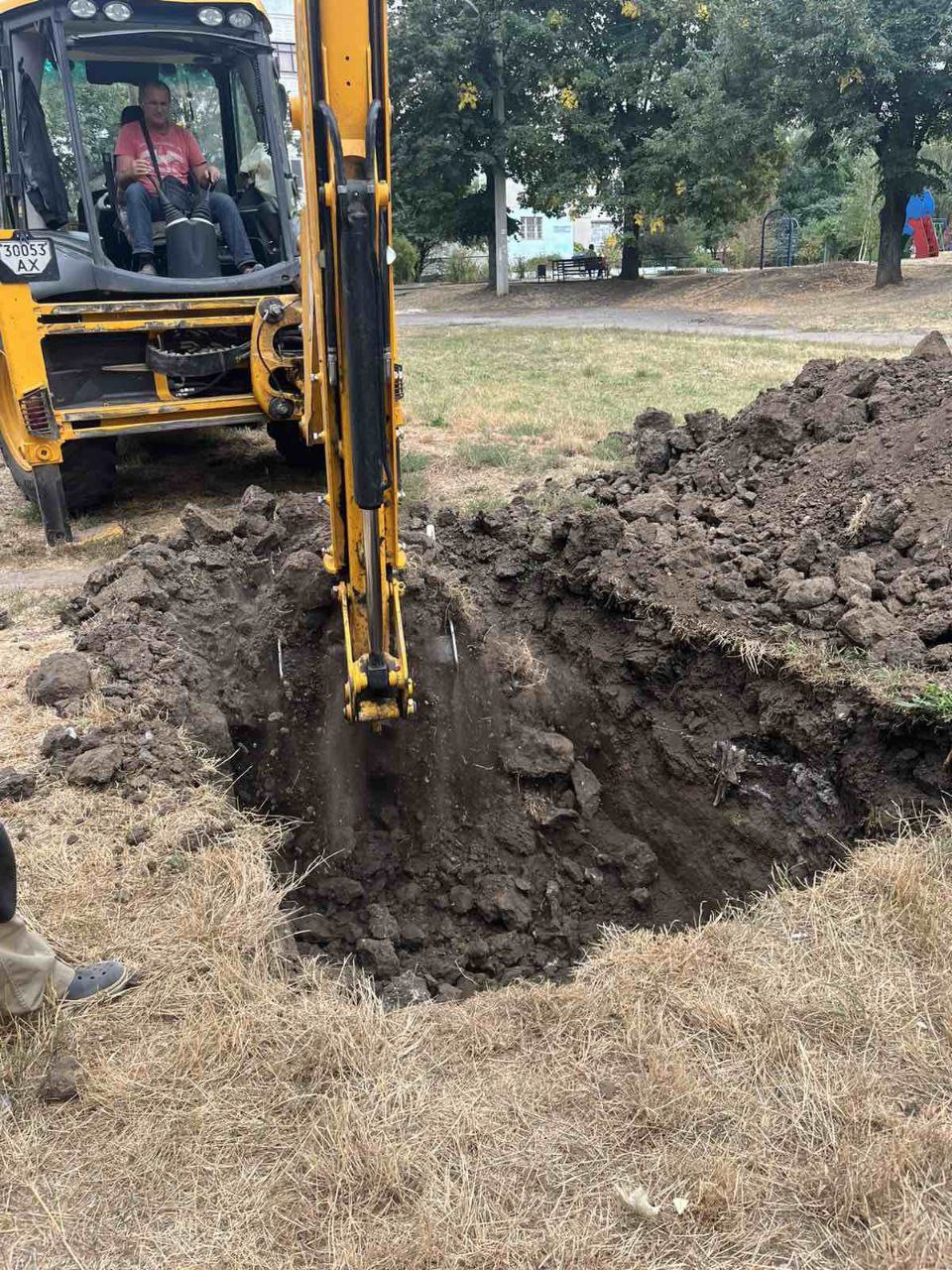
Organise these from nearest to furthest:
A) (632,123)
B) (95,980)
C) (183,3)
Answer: (95,980)
(183,3)
(632,123)

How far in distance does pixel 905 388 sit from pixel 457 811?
402 cm

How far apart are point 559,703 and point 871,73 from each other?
61.3 ft

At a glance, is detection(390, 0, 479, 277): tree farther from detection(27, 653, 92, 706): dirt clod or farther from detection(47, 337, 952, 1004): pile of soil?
detection(27, 653, 92, 706): dirt clod

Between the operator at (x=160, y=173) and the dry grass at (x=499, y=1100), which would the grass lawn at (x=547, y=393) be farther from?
the dry grass at (x=499, y=1100)

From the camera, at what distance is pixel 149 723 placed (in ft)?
13.0

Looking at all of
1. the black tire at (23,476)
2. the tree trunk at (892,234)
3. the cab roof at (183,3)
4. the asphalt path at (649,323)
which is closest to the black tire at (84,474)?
the black tire at (23,476)

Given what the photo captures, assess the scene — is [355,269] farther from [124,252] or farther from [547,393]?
[547,393]

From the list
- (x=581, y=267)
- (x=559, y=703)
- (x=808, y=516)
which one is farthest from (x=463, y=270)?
(x=559, y=703)

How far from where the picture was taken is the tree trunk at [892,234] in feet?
66.0

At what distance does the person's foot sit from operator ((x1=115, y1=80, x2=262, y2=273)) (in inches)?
210

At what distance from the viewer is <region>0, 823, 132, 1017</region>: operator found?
2564 mm

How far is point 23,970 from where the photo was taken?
262cm

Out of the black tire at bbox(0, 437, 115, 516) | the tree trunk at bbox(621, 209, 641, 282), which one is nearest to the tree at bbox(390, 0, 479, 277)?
the tree trunk at bbox(621, 209, 641, 282)

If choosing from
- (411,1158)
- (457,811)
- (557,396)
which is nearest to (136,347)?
(457,811)
